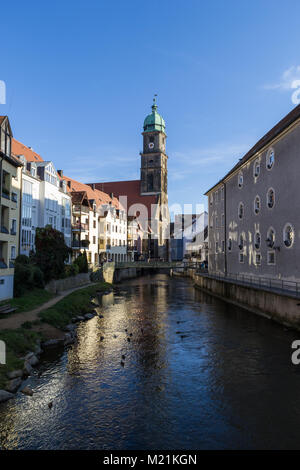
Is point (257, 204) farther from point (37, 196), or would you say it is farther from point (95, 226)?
point (95, 226)

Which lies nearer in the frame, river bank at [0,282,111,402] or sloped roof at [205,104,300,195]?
river bank at [0,282,111,402]

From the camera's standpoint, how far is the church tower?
110m

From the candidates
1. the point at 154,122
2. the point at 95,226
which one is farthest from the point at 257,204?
the point at 154,122

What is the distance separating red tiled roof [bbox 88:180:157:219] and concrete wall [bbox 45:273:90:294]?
59310 millimetres

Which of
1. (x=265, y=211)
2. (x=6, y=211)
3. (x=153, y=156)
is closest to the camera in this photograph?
(x=6, y=211)

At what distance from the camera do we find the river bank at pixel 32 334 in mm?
14383

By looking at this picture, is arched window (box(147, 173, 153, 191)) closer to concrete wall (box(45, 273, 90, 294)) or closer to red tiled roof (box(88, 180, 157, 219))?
red tiled roof (box(88, 180, 157, 219))

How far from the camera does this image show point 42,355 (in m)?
18.2

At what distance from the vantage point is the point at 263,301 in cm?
2823

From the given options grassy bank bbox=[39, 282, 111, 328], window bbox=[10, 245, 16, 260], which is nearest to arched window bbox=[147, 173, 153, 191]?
grassy bank bbox=[39, 282, 111, 328]

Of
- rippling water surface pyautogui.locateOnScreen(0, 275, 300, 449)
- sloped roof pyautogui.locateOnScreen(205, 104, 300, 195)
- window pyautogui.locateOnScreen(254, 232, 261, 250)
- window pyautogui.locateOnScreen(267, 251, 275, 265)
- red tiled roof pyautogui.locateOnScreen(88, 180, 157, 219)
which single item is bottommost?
rippling water surface pyautogui.locateOnScreen(0, 275, 300, 449)

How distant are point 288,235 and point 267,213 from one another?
472cm

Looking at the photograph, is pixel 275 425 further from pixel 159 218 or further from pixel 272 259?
pixel 159 218
